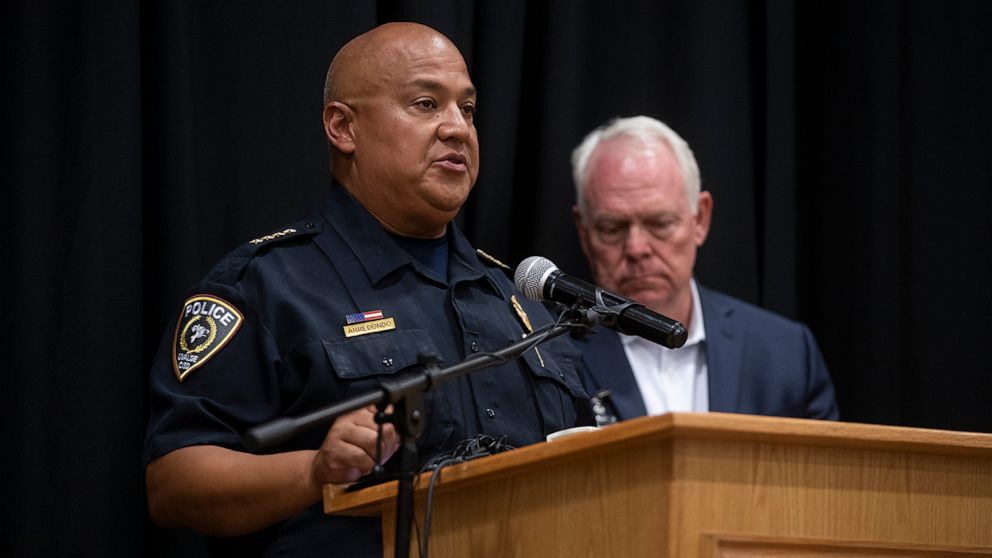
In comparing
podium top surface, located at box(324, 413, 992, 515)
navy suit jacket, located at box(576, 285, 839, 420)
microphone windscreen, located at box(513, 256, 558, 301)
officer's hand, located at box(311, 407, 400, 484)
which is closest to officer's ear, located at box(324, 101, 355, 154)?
microphone windscreen, located at box(513, 256, 558, 301)

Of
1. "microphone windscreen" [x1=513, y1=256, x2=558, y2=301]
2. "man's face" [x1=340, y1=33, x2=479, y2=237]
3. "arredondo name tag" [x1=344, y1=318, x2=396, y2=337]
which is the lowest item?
"arredondo name tag" [x1=344, y1=318, x2=396, y2=337]

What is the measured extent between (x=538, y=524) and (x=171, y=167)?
1339 millimetres

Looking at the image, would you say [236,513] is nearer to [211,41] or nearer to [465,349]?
[465,349]

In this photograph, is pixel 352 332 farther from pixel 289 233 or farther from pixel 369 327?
pixel 289 233

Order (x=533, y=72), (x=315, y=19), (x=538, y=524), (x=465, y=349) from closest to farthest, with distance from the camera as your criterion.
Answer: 1. (x=538, y=524)
2. (x=465, y=349)
3. (x=315, y=19)
4. (x=533, y=72)

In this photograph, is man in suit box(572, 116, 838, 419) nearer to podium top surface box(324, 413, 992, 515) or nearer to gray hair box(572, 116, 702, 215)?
gray hair box(572, 116, 702, 215)

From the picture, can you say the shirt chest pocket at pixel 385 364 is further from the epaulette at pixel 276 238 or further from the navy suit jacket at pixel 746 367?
the navy suit jacket at pixel 746 367

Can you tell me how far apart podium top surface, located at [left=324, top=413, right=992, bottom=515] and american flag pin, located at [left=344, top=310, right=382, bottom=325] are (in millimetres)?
456

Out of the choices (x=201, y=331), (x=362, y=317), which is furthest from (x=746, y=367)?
(x=201, y=331)

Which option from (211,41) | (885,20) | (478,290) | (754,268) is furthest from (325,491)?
(885,20)

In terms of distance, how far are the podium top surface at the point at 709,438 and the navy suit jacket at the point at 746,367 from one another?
5.20ft

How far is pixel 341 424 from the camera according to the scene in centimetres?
185

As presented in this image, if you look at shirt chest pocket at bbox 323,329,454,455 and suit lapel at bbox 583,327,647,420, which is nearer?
shirt chest pocket at bbox 323,329,454,455

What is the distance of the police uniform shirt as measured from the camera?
6.93 feet
